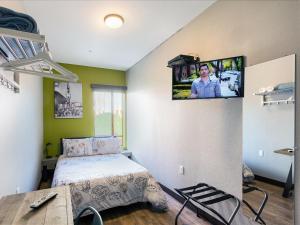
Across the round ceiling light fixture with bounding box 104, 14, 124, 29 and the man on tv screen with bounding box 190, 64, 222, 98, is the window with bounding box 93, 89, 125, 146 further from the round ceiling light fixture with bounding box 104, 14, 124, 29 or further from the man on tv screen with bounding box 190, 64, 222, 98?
the man on tv screen with bounding box 190, 64, 222, 98

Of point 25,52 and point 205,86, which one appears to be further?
point 205,86

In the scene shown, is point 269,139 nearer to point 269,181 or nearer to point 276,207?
point 269,181

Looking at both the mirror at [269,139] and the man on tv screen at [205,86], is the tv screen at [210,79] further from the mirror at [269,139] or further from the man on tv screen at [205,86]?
the mirror at [269,139]

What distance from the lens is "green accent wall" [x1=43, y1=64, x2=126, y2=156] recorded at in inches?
160

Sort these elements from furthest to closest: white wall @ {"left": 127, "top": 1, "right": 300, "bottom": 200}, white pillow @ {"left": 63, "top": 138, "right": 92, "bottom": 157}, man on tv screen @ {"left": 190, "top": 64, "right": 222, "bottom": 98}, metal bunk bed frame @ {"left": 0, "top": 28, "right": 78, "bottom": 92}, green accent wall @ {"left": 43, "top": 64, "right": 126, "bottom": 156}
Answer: green accent wall @ {"left": 43, "top": 64, "right": 126, "bottom": 156}, white pillow @ {"left": 63, "top": 138, "right": 92, "bottom": 157}, man on tv screen @ {"left": 190, "top": 64, "right": 222, "bottom": 98}, white wall @ {"left": 127, "top": 1, "right": 300, "bottom": 200}, metal bunk bed frame @ {"left": 0, "top": 28, "right": 78, "bottom": 92}

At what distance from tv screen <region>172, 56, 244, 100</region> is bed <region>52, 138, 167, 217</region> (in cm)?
127

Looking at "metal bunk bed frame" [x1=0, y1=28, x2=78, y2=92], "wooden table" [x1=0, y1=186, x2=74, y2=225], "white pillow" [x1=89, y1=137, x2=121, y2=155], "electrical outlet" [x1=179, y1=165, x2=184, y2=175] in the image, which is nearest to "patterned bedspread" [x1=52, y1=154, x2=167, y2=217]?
"electrical outlet" [x1=179, y1=165, x2=184, y2=175]

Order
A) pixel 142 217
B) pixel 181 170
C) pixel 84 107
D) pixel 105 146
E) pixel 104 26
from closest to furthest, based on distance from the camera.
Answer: pixel 142 217, pixel 104 26, pixel 181 170, pixel 105 146, pixel 84 107

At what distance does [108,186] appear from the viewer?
7.97 feet

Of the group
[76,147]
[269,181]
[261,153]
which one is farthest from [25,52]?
[76,147]

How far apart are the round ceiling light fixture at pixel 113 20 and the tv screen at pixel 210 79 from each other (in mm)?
894

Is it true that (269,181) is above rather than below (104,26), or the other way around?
below

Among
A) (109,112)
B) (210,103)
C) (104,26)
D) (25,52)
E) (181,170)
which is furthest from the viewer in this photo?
(109,112)

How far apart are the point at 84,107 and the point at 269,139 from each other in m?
3.75
